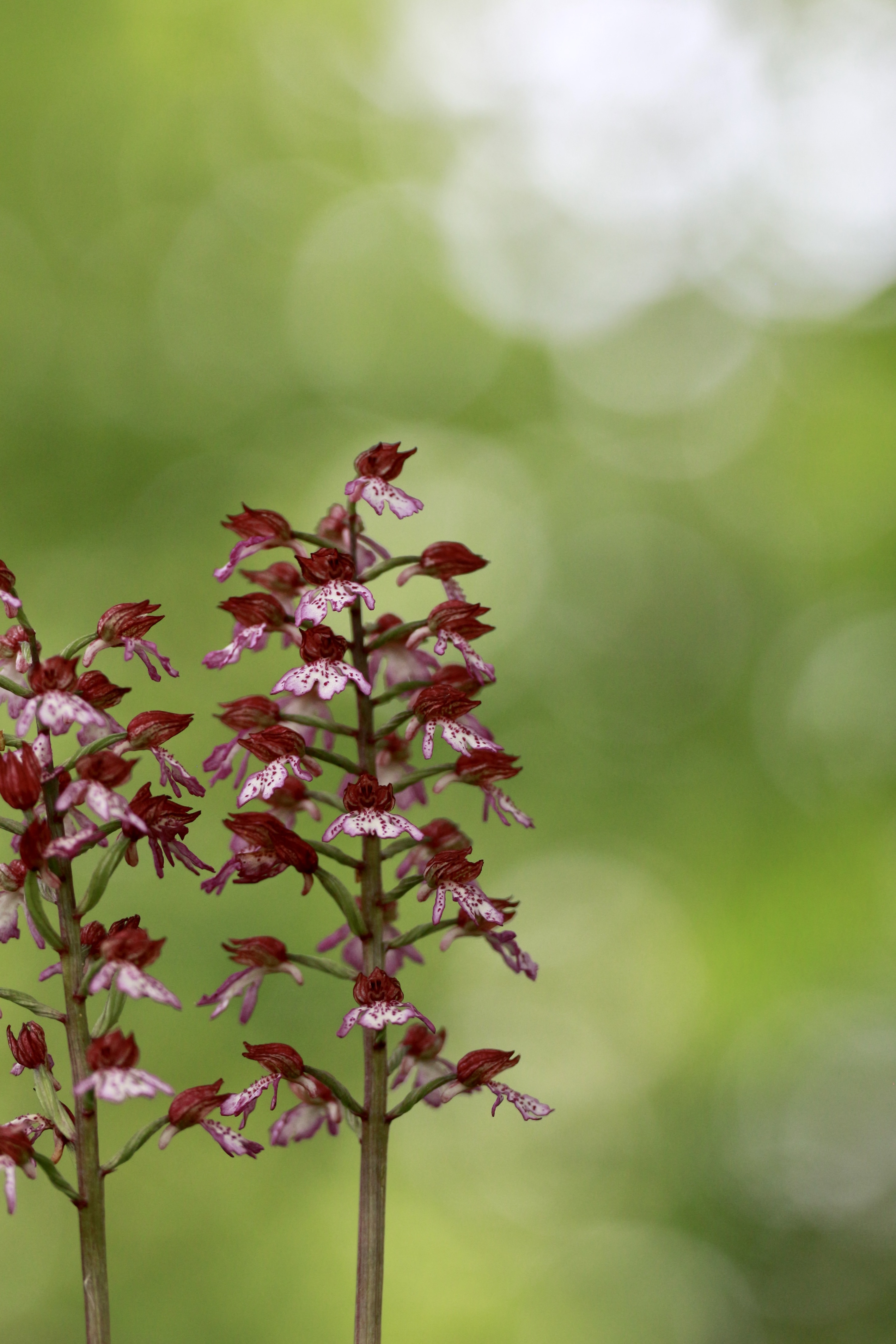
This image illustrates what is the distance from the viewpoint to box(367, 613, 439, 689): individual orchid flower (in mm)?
1446

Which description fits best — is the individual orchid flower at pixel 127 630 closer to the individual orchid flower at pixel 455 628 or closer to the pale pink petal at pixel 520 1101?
the individual orchid flower at pixel 455 628

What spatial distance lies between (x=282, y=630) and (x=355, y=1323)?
74 centimetres

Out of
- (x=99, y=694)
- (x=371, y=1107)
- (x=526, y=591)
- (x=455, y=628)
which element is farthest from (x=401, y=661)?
(x=526, y=591)

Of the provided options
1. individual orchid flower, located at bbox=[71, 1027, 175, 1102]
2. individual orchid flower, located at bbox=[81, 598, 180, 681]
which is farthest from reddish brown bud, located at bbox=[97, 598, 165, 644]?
individual orchid flower, located at bbox=[71, 1027, 175, 1102]

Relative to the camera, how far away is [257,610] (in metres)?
1.37

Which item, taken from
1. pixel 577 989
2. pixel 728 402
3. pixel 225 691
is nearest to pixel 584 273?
pixel 728 402

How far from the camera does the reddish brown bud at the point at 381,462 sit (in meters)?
1.36

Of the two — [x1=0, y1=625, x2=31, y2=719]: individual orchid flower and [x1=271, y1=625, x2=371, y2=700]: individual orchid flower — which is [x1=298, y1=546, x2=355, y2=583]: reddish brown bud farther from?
[x1=0, y1=625, x2=31, y2=719]: individual orchid flower

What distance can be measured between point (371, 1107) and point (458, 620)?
541 mm

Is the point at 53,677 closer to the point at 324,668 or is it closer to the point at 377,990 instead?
the point at 324,668

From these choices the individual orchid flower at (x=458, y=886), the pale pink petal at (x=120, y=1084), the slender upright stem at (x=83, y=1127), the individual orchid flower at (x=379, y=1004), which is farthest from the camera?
the individual orchid flower at (x=458, y=886)

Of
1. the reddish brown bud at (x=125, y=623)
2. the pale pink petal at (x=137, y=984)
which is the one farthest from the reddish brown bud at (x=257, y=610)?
the pale pink petal at (x=137, y=984)

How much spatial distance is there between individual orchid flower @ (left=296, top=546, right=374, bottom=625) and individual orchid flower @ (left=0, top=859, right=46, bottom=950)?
0.37m

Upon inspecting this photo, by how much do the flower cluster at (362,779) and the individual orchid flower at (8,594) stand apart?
223 mm
